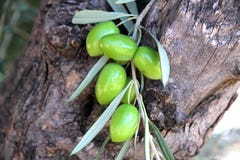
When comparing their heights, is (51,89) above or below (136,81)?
below

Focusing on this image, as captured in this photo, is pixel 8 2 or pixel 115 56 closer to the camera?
pixel 115 56

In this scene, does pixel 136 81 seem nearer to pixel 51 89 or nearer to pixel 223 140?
pixel 51 89

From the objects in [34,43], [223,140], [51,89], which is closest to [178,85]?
[51,89]

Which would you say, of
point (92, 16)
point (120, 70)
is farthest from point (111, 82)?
point (92, 16)

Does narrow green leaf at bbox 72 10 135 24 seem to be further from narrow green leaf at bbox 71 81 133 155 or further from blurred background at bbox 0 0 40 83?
blurred background at bbox 0 0 40 83

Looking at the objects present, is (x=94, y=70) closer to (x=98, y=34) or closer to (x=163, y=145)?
(x=98, y=34)

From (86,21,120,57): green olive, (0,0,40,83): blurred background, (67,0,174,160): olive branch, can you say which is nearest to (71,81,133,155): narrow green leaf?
(67,0,174,160): olive branch

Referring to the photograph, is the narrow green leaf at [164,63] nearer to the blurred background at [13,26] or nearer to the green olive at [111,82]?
the green olive at [111,82]
